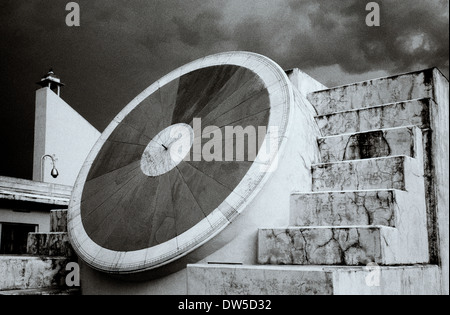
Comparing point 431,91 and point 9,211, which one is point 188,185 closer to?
point 431,91

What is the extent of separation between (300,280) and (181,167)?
7.51ft

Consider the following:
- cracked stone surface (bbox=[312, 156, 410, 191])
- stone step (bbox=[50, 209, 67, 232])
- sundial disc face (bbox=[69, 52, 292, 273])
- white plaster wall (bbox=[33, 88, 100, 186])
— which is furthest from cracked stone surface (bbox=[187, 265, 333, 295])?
white plaster wall (bbox=[33, 88, 100, 186])

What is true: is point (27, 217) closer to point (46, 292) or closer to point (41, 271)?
point (41, 271)

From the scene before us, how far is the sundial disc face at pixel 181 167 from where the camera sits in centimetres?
492

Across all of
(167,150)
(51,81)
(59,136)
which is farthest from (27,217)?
(167,150)

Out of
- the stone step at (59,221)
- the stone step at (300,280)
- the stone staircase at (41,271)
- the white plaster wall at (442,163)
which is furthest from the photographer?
the stone step at (59,221)

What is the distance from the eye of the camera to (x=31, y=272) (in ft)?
19.4

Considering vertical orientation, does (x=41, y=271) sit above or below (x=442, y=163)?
below

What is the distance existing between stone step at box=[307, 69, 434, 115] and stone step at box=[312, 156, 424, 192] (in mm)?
1215

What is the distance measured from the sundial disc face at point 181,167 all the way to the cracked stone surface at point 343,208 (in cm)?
58

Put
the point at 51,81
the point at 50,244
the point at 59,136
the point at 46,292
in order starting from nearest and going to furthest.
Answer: the point at 46,292 → the point at 50,244 → the point at 59,136 → the point at 51,81

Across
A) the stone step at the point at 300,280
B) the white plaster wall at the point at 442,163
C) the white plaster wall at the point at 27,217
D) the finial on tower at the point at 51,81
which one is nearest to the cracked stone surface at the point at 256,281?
the stone step at the point at 300,280

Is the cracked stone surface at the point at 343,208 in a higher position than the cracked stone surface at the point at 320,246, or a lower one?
higher

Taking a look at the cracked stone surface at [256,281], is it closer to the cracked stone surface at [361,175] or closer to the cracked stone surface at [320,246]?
the cracked stone surface at [320,246]
